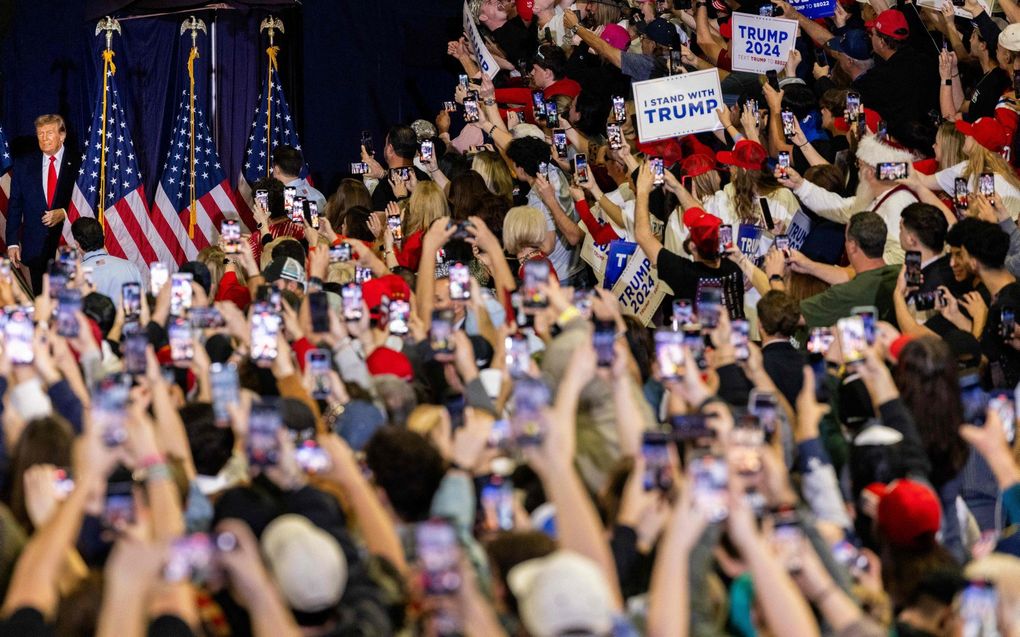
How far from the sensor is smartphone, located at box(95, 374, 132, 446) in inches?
145

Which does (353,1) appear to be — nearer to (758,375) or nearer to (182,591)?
(758,375)

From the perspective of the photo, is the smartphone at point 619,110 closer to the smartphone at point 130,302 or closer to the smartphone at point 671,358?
the smartphone at point 130,302

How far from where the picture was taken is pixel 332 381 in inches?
210

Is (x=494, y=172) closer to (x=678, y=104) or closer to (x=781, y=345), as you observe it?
(x=678, y=104)

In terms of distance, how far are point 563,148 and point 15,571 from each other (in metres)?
6.41

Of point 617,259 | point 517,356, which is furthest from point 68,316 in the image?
point 617,259

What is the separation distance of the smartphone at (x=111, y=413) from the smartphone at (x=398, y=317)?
8.35ft

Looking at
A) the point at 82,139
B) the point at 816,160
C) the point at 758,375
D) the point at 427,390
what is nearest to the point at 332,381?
the point at 427,390

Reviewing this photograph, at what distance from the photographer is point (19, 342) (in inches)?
207

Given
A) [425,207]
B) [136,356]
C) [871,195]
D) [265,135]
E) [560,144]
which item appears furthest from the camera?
[265,135]

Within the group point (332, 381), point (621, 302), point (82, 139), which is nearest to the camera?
point (332, 381)

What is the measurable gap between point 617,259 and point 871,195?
4.96 ft

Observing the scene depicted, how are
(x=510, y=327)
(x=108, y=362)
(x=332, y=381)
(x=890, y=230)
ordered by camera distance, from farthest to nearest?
(x=890, y=230)
(x=108, y=362)
(x=510, y=327)
(x=332, y=381)

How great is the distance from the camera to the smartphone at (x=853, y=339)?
17.1 ft
